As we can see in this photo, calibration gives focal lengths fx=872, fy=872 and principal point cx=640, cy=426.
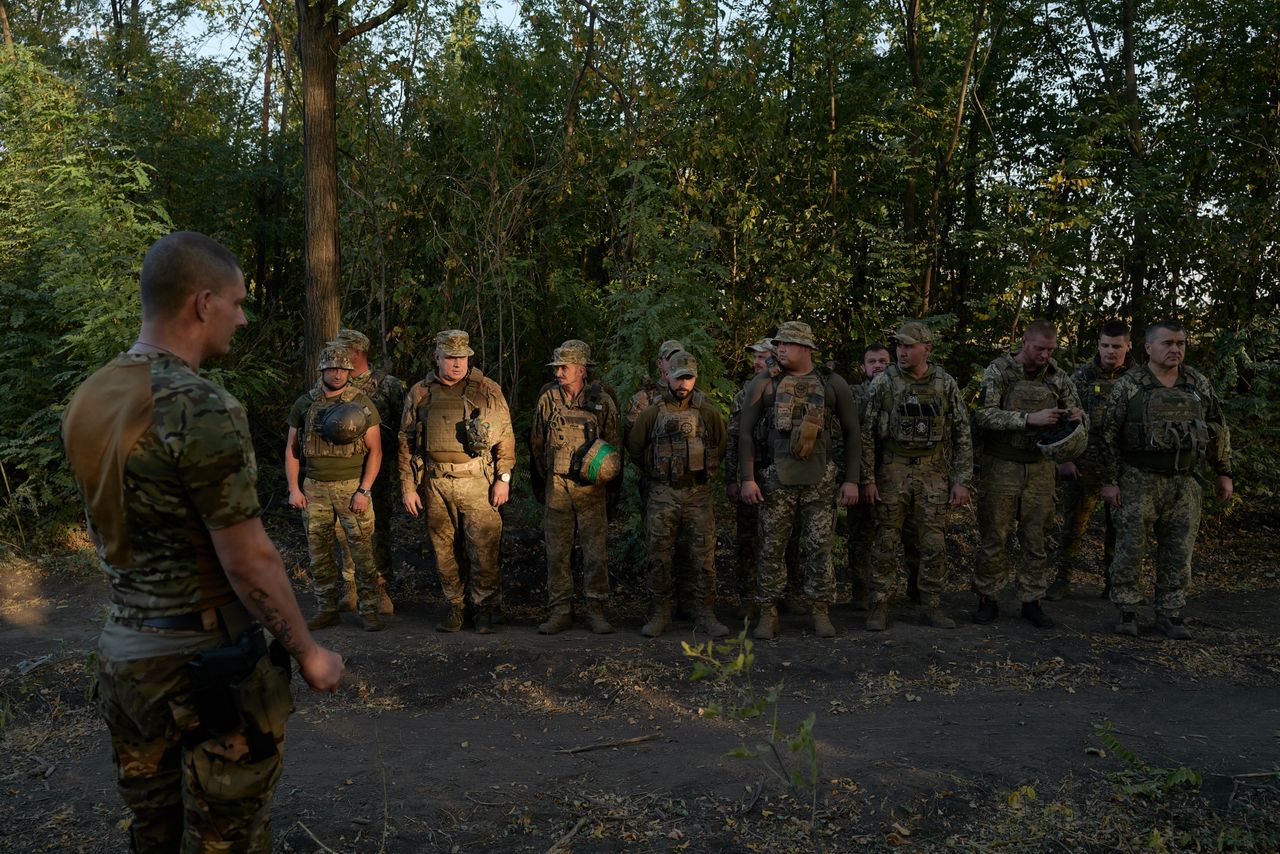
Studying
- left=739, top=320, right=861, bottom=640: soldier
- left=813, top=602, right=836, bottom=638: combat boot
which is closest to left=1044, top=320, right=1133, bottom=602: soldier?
left=813, top=602, right=836, bottom=638: combat boot

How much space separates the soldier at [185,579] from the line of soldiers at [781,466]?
421 cm

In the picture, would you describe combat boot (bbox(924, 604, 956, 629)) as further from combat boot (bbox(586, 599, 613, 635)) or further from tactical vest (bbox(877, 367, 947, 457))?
combat boot (bbox(586, 599, 613, 635))

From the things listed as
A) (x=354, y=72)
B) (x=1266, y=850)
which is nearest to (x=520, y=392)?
(x=354, y=72)

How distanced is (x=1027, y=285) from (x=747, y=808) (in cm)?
672

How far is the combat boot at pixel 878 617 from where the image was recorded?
6902 millimetres

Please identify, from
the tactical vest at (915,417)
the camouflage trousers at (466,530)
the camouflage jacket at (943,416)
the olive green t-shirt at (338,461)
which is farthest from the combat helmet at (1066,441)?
the olive green t-shirt at (338,461)

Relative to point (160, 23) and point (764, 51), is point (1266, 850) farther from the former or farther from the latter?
point (160, 23)

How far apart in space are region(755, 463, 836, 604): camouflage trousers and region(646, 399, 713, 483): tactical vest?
60 centimetres

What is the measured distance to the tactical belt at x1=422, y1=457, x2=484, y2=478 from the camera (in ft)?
23.0

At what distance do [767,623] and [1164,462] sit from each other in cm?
324

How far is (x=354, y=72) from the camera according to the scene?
983cm

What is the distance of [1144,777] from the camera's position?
4.38 m

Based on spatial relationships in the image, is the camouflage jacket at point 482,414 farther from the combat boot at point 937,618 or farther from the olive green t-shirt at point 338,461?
the combat boot at point 937,618

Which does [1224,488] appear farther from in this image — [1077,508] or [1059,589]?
[1059,589]
